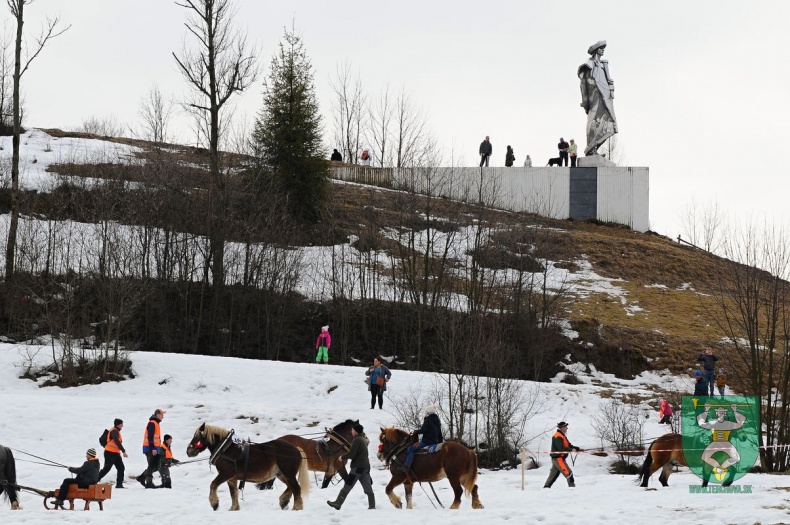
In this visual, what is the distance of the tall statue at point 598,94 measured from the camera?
173ft

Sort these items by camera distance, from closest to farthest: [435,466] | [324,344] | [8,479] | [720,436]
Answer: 1. [8,479]
2. [435,466]
3. [720,436]
4. [324,344]

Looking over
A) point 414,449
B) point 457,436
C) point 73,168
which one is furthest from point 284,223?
point 414,449

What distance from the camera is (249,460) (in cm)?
1634

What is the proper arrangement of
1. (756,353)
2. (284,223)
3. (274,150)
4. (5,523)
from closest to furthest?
(5,523), (756,353), (284,223), (274,150)

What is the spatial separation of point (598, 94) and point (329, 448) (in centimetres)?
3970

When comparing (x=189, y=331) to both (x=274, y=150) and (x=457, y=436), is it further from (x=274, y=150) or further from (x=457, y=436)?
(x=457, y=436)

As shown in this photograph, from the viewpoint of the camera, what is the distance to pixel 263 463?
1638 centimetres

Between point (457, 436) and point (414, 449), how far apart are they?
308 inches

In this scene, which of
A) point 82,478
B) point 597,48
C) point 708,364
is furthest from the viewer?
point 597,48

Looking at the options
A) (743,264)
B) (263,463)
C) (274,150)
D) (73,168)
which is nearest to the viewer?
(263,463)

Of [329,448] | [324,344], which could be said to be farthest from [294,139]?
[329,448]

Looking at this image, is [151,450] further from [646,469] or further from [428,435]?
[646,469]

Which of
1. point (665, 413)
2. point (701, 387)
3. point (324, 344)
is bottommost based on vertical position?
point (665, 413)

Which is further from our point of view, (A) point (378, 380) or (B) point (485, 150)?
(B) point (485, 150)
